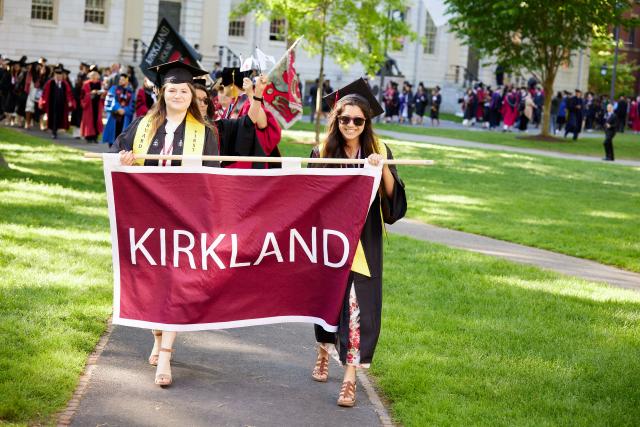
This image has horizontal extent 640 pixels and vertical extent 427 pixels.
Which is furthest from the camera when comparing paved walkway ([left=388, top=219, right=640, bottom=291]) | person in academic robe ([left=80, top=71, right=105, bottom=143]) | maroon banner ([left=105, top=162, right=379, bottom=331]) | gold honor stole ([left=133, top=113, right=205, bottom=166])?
person in academic robe ([left=80, top=71, right=105, bottom=143])


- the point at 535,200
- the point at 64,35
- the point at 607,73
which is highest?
the point at 607,73

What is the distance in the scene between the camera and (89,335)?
7.59 m

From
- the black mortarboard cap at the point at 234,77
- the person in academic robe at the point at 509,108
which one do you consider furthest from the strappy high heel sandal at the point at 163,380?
the person in academic robe at the point at 509,108

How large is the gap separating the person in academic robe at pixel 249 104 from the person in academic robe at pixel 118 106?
47.9 ft

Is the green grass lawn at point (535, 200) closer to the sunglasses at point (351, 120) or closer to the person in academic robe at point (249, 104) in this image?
the person in academic robe at point (249, 104)

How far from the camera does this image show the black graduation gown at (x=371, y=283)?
6508 millimetres

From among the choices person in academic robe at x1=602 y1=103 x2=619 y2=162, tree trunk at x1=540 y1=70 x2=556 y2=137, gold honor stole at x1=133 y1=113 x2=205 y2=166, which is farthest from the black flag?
tree trunk at x1=540 y1=70 x2=556 y2=137

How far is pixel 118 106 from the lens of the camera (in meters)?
24.0

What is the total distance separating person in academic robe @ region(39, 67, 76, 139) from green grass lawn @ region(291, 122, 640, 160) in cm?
1121

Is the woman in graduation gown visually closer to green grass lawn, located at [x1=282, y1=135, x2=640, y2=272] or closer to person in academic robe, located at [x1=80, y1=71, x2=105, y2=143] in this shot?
green grass lawn, located at [x1=282, y1=135, x2=640, y2=272]

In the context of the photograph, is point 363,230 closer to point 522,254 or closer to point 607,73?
point 522,254

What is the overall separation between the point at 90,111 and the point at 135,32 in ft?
73.5

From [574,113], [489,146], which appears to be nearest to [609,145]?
[489,146]

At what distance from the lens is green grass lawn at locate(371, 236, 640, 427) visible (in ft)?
21.3
